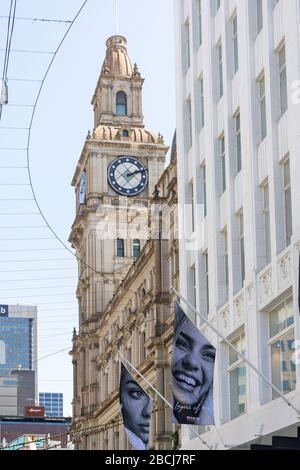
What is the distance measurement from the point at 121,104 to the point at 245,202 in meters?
83.3

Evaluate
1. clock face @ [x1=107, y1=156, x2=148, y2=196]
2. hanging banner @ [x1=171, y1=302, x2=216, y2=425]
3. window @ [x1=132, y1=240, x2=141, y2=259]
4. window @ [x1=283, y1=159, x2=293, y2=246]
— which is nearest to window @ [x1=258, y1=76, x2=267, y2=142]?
window @ [x1=283, y1=159, x2=293, y2=246]

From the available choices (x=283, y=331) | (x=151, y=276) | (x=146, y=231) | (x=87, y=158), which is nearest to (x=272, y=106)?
(x=283, y=331)

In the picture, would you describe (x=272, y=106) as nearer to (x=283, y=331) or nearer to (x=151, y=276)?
(x=283, y=331)

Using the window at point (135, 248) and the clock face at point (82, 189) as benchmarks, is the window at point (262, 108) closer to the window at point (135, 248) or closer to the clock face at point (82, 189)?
the window at point (135, 248)

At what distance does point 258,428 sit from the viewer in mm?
39375

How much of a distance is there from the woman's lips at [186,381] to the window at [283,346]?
308 centimetres

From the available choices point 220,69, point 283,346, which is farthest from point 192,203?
point 283,346

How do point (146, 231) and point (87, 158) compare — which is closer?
point (146, 231)

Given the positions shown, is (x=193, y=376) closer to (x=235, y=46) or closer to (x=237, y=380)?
(x=237, y=380)

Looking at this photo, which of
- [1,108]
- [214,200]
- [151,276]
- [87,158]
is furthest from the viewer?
[87,158]

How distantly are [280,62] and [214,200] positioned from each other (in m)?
8.54

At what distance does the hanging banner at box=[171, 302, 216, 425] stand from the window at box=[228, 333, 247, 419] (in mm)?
6759

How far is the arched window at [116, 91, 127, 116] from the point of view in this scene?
123062 mm

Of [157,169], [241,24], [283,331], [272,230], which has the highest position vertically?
[157,169]
